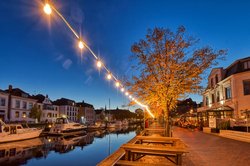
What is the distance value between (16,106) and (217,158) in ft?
175

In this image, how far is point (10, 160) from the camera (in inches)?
765

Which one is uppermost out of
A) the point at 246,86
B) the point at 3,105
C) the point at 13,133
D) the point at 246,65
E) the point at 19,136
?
the point at 246,65

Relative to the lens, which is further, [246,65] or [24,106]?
[24,106]

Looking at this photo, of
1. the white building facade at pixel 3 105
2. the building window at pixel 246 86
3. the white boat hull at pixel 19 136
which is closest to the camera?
the building window at pixel 246 86

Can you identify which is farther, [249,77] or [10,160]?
[249,77]

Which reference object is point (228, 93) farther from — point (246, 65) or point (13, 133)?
point (13, 133)

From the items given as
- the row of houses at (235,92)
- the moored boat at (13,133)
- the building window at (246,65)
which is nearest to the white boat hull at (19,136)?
the moored boat at (13,133)

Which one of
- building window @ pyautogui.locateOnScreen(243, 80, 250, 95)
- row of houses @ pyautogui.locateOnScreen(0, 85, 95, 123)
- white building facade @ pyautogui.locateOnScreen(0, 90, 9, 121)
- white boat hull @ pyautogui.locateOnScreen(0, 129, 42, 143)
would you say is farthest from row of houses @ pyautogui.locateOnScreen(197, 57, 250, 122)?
row of houses @ pyautogui.locateOnScreen(0, 85, 95, 123)

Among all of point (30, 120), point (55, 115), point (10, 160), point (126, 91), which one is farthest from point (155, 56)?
point (55, 115)

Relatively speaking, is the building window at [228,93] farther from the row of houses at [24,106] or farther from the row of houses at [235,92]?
the row of houses at [24,106]

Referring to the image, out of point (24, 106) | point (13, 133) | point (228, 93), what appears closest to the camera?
point (13, 133)

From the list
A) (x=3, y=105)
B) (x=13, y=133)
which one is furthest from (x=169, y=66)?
(x=3, y=105)

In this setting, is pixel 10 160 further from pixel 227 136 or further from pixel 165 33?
pixel 227 136

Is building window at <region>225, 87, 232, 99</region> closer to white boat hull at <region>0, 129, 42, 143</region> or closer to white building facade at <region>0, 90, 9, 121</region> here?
white boat hull at <region>0, 129, 42, 143</region>
